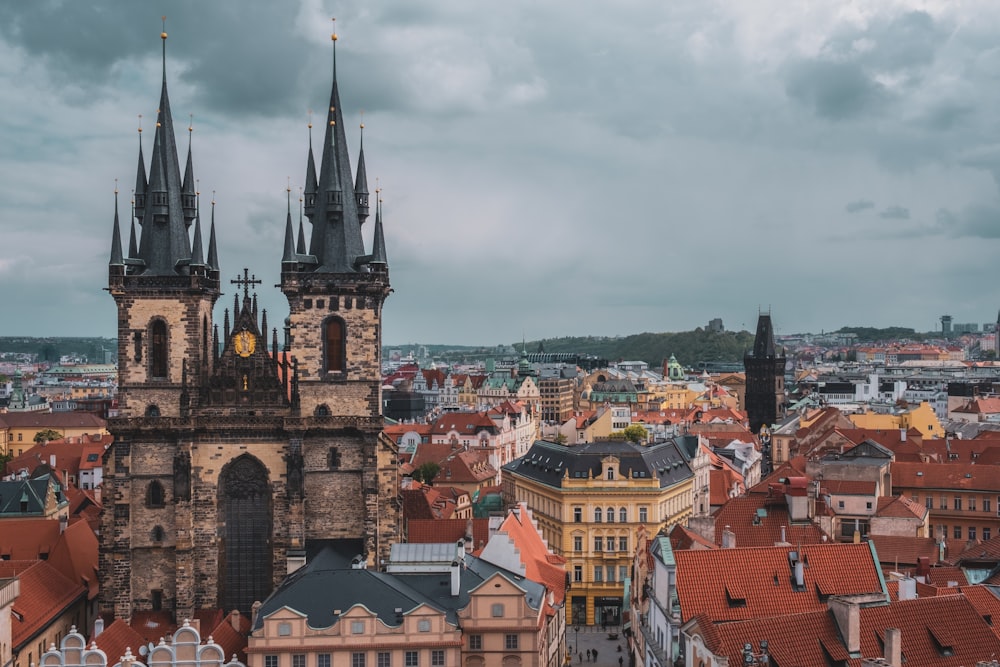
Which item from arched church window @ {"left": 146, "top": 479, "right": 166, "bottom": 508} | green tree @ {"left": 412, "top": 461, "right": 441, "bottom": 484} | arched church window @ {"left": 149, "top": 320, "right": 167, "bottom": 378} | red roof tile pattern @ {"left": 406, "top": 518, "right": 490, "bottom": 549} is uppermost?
arched church window @ {"left": 149, "top": 320, "right": 167, "bottom": 378}

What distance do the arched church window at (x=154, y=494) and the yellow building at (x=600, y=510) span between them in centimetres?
3603

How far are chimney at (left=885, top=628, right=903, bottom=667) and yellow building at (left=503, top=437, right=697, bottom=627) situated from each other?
52438mm

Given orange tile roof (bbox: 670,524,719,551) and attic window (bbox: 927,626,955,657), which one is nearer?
attic window (bbox: 927,626,955,657)

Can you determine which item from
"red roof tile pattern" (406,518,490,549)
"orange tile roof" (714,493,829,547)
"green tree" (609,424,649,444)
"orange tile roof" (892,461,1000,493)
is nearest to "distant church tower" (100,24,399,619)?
"red roof tile pattern" (406,518,490,549)

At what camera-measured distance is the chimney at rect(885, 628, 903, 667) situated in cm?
4509

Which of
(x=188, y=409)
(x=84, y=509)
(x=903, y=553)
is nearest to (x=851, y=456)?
(x=903, y=553)

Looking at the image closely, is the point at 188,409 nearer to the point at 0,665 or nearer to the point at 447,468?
the point at 0,665

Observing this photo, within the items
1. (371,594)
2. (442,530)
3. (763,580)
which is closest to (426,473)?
(442,530)

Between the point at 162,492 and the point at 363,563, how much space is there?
609 inches

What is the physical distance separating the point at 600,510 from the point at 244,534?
35694 millimetres

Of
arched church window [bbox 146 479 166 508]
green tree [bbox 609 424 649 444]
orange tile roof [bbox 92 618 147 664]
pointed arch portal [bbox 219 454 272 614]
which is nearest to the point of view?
orange tile roof [bbox 92 618 147 664]

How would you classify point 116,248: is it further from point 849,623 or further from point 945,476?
point 945,476

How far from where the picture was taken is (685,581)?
2199 inches

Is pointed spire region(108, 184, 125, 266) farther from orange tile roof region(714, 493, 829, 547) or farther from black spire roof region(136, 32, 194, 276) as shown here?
orange tile roof region(714, 493, 829, 547)
